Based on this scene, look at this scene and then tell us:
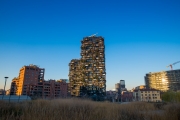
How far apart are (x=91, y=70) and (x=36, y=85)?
42.5m

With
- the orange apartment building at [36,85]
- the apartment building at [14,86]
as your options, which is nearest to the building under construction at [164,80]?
the orange apartment building at [36,85]

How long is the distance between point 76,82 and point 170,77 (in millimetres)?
93972

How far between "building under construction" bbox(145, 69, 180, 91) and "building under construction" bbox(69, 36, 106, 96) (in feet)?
271

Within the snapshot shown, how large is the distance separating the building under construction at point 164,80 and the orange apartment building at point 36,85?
92213mm

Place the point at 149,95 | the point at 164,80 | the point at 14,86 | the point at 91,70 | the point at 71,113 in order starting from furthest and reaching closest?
the point at 164,80 < the point at 14,86 < the point at 149,95 < the point at 91,70 < the point at 71,113

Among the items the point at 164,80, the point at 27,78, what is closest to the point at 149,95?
the point at 164,80

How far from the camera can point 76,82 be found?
80.2 metres

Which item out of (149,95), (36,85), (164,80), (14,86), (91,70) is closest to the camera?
(91,70)

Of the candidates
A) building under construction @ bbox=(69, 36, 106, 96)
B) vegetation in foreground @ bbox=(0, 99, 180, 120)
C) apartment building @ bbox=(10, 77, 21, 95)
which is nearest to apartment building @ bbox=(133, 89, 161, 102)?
building under construction @ bbox=(69, 36, 106, 96)

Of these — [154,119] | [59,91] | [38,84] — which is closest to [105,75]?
[59,91]

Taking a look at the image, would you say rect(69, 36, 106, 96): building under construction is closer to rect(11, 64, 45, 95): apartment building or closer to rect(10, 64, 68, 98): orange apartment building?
rect(10, 64, 68, 98): orange apartment building

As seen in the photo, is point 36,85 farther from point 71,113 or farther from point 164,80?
point 164,80

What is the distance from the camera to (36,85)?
8562cm

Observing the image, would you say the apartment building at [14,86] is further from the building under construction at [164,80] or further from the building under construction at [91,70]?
the building under construction at [164,80]
